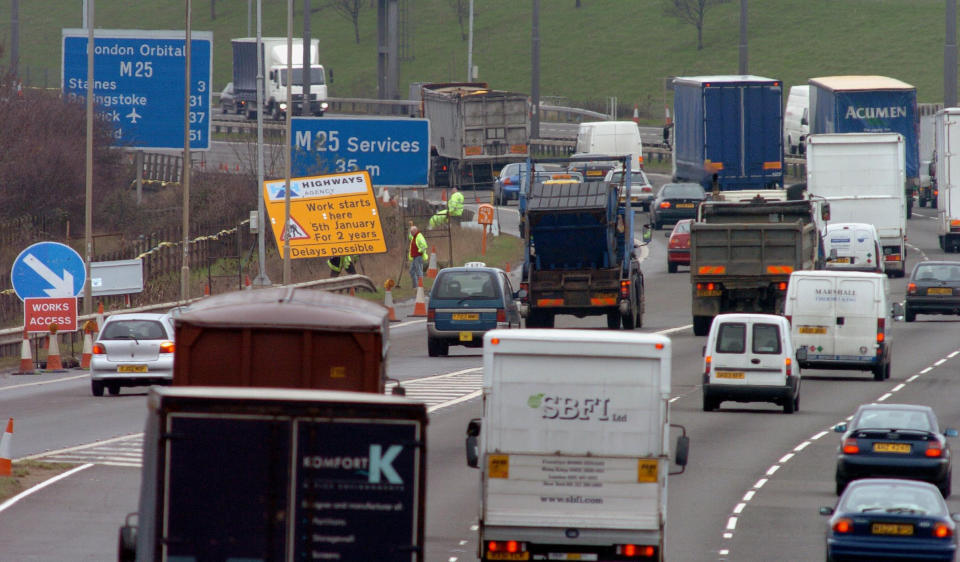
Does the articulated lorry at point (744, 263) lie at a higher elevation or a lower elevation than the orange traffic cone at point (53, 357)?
higher

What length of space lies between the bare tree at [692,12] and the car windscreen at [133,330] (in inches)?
3683

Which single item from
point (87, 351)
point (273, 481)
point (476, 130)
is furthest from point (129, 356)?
point (476, 130)

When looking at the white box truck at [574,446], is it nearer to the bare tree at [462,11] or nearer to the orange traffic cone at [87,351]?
the orange traffic cone at [87,351]

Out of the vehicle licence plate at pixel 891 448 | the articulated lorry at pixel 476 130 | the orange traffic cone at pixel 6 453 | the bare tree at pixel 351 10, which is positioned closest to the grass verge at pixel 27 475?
the orange traffic cone at pixel 6 453

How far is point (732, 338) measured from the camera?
27.4 meters

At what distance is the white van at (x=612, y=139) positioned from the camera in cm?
6856

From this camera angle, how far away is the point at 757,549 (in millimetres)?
16875

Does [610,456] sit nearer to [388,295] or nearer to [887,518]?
[887,518]

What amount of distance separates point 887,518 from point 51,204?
41.7 meters

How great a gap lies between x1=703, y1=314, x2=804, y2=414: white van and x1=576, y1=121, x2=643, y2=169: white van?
1617 inches

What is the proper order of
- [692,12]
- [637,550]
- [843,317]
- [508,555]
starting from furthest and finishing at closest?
[692,12]
[843,317]
[508,555]
[637,550]

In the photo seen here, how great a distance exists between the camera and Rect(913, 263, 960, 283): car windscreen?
41.4 m

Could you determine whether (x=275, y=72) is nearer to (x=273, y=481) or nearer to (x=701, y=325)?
(x=701, y=325)

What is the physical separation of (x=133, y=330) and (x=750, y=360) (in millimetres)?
9794
